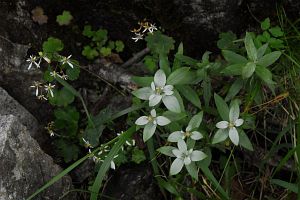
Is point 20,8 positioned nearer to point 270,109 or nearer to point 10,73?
point 10,73

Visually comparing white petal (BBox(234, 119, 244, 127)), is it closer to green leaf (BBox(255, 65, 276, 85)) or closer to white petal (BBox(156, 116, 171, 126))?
green leaf (BBox(255, 65, 276, 85))

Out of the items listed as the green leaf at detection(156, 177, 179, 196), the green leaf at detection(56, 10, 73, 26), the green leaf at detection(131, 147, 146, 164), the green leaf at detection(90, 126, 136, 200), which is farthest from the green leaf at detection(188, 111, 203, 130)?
the green leaf at detection(56, 10, 73, 26)

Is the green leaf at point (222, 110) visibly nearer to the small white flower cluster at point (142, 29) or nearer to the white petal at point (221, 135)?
the white petal at point (221, 135)

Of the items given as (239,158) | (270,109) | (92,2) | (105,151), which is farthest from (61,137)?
(270,109)

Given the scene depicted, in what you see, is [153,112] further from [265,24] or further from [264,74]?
[265,24]

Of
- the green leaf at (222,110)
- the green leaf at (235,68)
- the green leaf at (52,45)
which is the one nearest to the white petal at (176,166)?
the green leaf at (222,110)

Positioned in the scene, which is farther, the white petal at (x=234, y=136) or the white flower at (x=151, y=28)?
the white flower at (x=151, y=28)
